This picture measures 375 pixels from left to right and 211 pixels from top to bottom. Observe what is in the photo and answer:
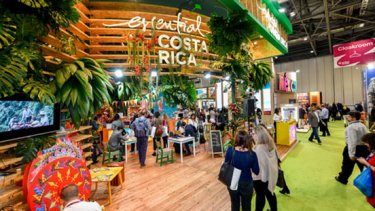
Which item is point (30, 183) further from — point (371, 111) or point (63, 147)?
point (371, 111)

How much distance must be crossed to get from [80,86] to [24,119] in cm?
67

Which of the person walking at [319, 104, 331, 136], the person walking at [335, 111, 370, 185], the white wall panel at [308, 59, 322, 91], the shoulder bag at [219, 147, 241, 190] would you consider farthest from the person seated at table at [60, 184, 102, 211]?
the white wall panel at [308, 59, 322, 91]

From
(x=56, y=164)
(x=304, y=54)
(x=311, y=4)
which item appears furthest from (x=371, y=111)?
(x=304, y=54)

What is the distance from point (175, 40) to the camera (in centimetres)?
459

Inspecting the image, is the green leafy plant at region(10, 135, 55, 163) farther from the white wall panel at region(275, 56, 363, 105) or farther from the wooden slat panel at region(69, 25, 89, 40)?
the white wall panel at region(275, 56, 363, 105)

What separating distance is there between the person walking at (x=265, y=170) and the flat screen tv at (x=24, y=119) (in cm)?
280

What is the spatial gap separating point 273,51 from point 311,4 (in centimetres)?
686

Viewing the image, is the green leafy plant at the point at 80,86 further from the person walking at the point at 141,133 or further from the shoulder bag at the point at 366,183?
the shoulder bag at the point at 366,183

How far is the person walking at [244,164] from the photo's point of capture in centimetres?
236

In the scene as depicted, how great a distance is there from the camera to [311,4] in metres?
10.2

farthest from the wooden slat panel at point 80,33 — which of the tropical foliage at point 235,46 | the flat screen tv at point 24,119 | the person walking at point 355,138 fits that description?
the person walking at point 355,138

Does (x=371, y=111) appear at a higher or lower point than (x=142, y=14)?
lower

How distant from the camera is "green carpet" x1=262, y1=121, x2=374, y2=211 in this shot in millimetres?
3268

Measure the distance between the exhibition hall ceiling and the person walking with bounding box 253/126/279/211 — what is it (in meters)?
6.28
